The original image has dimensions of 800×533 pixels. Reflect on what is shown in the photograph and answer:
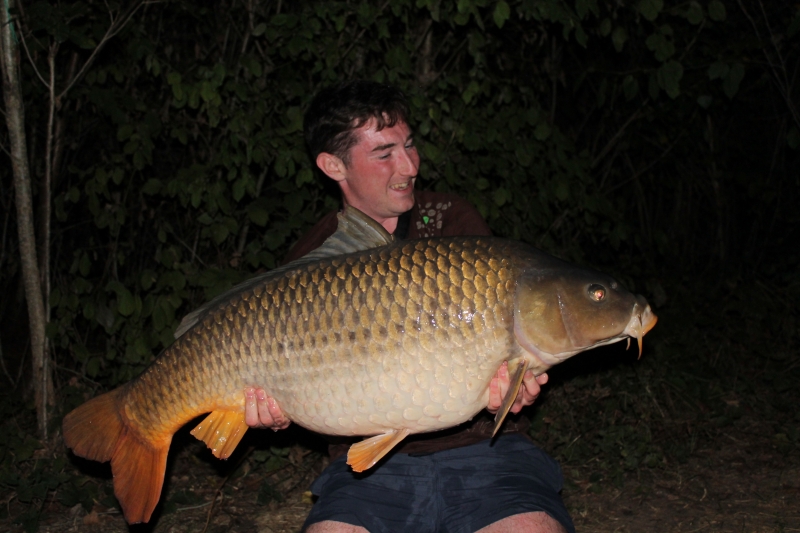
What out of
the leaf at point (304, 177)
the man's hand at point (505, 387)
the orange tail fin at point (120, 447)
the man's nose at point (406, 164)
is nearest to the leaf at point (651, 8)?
the man's nose at point (406, 164)

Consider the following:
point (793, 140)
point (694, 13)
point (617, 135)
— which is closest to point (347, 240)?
point (694, 13)

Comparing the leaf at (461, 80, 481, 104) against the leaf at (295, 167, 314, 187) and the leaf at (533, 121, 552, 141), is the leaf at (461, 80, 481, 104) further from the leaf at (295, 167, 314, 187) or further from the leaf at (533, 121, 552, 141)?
the leaf at (295, 167, 314, 187)

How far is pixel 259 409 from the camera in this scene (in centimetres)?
184

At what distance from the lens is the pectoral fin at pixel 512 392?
5.52ft

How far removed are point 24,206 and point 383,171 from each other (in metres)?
1.49

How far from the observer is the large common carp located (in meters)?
1.69

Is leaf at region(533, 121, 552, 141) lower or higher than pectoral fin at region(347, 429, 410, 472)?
higher

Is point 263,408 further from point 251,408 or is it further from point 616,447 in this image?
point 616,447

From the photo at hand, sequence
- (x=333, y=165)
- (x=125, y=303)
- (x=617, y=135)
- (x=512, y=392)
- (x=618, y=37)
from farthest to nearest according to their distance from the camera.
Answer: (x=617, y=135), (x=618, y=37), (x=125, y=303), (x=333, y=165), (x=512, y=392)

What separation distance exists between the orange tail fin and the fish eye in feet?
3.49

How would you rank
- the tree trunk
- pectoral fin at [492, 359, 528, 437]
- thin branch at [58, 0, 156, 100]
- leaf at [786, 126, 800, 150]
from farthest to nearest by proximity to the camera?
1. leaf at [786, 126, 800, 150]
2. thin branch at [58, 0, 156, 100]
3. the tree trunk
4. pectoral fin at [492, 359, 528, 437]

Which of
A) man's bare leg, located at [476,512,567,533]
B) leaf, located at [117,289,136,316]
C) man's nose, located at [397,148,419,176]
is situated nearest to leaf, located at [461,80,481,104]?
man's nose, located at [397,148,419,176]

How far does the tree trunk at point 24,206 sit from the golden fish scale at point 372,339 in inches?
58.6

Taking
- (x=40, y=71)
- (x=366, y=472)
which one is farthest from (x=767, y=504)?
(x=40, y=71)
